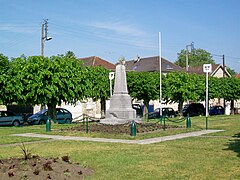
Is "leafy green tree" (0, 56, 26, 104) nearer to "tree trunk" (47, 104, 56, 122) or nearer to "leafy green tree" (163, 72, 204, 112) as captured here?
"tree trunk" (47, 104, 56, 122)

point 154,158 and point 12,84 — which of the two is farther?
point 12,84

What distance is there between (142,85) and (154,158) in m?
28.5

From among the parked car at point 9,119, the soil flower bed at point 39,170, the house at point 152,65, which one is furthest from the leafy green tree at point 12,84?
the house at point 152,65

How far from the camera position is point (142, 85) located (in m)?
39.8

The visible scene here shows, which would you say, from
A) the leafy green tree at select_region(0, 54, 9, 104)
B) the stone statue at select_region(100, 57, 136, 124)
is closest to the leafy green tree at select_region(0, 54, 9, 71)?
the leafy green tree at select_region(0, 54, 9, 104)

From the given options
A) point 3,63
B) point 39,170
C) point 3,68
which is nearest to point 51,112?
point 3,68

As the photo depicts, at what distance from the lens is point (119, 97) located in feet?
77.7

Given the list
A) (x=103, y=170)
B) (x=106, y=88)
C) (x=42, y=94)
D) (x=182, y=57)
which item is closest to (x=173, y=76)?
(x=106, y=88)

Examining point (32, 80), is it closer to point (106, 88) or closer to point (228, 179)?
point (106, 88)

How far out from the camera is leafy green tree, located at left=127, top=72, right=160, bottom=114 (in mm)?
39781

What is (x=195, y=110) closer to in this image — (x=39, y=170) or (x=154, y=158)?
(x=154, y=158)

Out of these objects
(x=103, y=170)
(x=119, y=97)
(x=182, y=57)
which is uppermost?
(x=182, y=57)

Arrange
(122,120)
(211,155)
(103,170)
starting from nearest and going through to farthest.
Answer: (103,170)
(211,155)
(122,120)

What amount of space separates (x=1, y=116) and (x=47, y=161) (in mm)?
22907
